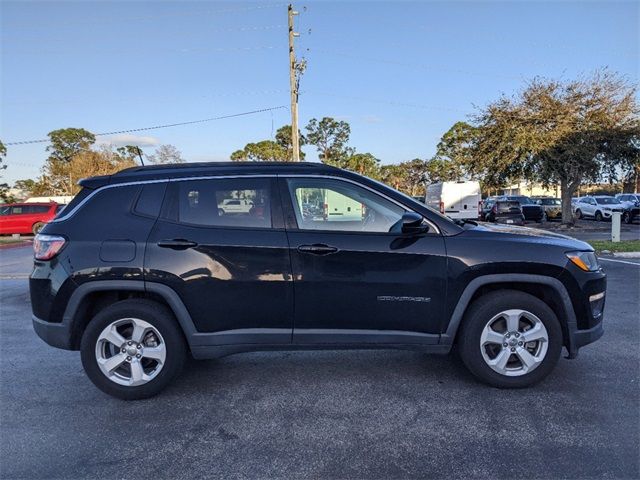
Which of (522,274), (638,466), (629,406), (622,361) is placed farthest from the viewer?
(622,361)

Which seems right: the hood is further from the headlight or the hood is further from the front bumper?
the front bumper

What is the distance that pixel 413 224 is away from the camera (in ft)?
11.6

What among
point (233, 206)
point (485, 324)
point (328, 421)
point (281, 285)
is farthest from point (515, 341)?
point (233, 206)

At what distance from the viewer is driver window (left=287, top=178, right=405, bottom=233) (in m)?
3.70

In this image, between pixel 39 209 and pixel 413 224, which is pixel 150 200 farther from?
pixel 39 209

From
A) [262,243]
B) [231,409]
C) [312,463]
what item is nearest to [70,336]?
[231,409]

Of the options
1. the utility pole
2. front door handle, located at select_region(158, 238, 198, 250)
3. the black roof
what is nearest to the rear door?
front door handle, located at select_region(158, 238, 198, 250)

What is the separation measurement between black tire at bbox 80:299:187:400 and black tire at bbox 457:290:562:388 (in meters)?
2.32

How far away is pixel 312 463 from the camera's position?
2.75m

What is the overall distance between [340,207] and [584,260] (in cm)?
204

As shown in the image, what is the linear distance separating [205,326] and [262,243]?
80 cm

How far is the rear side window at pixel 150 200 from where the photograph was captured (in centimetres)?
367

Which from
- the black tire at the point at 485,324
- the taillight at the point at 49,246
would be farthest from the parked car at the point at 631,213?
the taillight at the point at 49,246

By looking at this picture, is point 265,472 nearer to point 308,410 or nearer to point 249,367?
point 308,410
